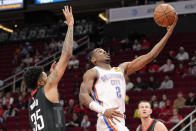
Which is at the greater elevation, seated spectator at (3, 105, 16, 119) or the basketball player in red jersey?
the basketball player in red jersey

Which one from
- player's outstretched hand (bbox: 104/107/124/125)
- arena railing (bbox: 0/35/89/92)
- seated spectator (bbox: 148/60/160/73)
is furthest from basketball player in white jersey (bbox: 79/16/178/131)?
arena railing (bbox: 0/35/89/92)

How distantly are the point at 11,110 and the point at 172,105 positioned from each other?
19.3ft

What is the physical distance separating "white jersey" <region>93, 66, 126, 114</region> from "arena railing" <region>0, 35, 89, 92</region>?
1140 centimetres

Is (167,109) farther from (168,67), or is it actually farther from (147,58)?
(147,58)

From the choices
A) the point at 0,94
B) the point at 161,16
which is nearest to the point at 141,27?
the point at 0,94

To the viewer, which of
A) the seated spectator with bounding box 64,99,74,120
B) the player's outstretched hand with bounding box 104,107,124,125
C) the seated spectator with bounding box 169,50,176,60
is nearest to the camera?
the player's outstretched hand with bounding box 104,107,124,125

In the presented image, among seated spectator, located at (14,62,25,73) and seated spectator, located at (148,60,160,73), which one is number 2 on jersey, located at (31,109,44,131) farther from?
seated spectator, located at (14,62,25,73)

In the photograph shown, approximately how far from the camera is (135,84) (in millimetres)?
13055

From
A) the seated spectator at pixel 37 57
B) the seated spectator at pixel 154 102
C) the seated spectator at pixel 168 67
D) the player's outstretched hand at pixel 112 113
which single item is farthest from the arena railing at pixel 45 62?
the player's outstretched hand at pixel 112 113

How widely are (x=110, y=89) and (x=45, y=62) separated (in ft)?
43.1

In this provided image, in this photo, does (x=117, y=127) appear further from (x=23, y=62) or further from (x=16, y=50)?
(x=16, y=50)

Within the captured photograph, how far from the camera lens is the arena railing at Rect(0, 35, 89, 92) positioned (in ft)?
52.0

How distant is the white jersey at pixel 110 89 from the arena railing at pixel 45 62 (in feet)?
37.4

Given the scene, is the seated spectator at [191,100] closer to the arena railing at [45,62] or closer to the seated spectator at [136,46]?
the seated spectator at [136,46]
